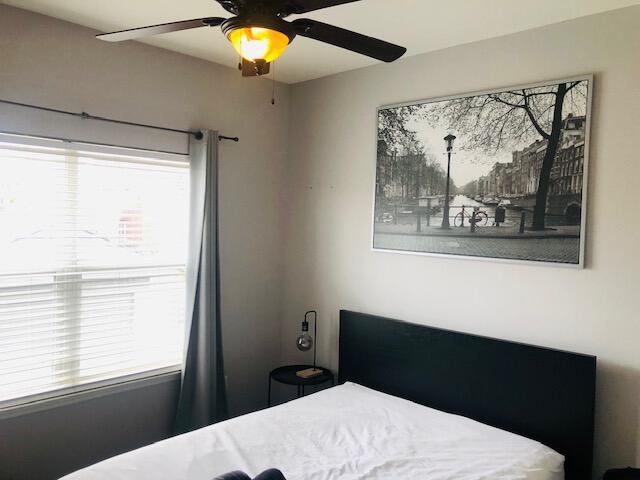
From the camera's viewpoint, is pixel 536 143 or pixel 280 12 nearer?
pixel 280 12

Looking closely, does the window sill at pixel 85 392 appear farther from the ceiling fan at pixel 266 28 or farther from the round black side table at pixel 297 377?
the ceiling fan at pixel 266 28

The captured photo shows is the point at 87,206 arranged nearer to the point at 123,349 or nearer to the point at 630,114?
the point at 123,349

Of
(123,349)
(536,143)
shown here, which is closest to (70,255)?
(123,349)

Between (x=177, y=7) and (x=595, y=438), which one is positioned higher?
(x=177, y=7)

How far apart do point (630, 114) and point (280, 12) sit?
1744 mm

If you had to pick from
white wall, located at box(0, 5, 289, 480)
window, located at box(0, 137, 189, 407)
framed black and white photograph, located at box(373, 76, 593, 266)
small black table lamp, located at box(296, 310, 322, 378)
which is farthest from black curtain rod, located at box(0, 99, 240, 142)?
small black table lamp, located at box(296, 310, 322, 378)

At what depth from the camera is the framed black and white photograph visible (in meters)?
2.43

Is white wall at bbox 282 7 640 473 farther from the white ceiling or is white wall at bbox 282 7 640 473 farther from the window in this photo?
the window

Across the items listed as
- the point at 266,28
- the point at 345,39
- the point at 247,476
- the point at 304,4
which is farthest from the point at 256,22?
the point at 247,476

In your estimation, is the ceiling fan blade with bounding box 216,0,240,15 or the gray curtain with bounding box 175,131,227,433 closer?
the ceiling fan blade with bounding box 216,0,240,15

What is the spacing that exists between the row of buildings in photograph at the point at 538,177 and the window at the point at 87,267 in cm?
190

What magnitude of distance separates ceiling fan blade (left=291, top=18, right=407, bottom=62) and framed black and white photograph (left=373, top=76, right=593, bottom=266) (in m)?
1.09

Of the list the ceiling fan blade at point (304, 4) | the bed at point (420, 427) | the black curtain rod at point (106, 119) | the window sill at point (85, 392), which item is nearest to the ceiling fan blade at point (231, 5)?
the ceiling fan blade at point (304, 4)

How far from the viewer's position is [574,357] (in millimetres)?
2312
